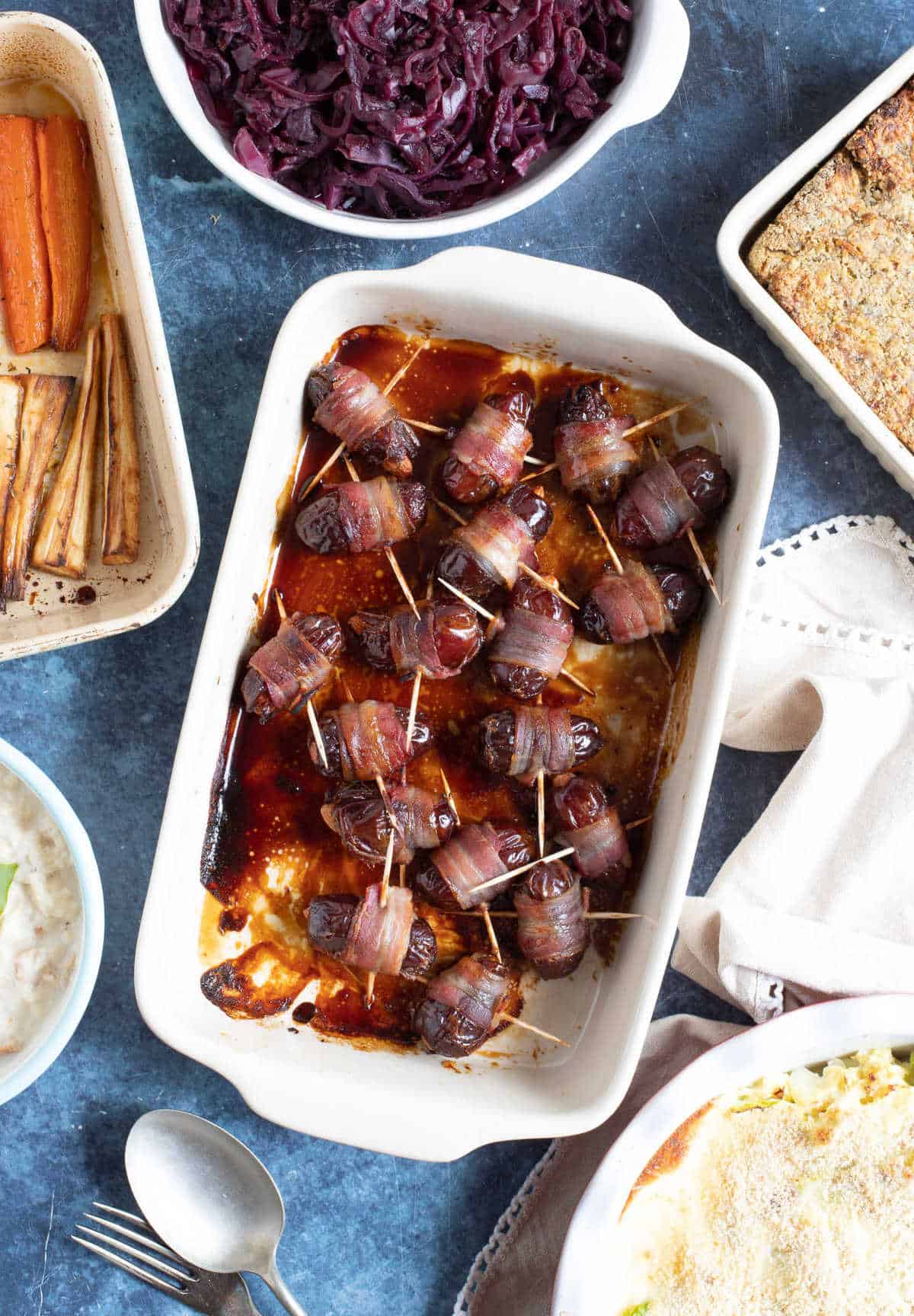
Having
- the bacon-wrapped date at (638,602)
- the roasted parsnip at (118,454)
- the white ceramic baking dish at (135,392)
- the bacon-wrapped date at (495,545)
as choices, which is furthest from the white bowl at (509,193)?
the bacon-wrapped date at (638,602)

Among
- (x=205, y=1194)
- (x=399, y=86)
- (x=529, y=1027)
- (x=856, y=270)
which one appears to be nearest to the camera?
(x=399, y=86)

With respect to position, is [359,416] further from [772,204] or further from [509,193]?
[772,204]

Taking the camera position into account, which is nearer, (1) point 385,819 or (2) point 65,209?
(1) point 385,819

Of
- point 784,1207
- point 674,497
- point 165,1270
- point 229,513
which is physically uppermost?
point 674,497

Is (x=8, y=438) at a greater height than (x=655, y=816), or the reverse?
(x=8, y=438)

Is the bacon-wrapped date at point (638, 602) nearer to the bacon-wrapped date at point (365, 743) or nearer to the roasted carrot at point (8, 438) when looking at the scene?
the bacon-wrapped date at point (365, 743)

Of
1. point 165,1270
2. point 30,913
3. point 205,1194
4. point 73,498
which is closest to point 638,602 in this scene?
point 73,498
